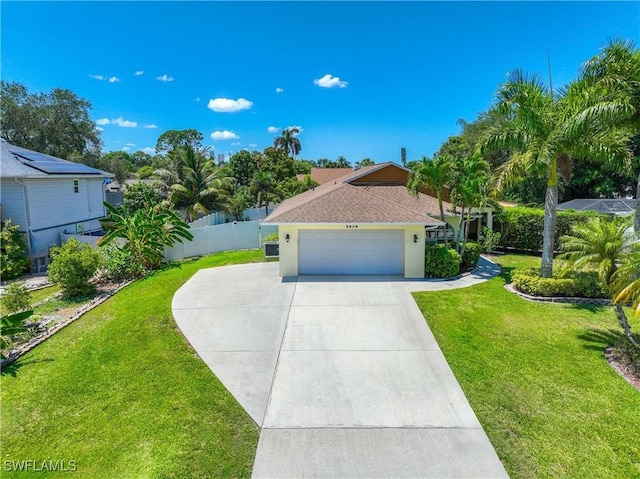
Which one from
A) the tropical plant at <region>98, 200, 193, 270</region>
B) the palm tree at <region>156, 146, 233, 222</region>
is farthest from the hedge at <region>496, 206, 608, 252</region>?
the palm tree at <region>156, 146, 233, 222</region>

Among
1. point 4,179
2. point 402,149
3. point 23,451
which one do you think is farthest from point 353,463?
point 402,149

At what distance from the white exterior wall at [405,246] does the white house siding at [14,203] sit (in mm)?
13399

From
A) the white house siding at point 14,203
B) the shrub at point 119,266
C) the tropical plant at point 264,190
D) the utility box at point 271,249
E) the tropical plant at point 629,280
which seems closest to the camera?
the tropical plant at point 629,280

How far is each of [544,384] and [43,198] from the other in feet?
75.0

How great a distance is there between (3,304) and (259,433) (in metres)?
9.93

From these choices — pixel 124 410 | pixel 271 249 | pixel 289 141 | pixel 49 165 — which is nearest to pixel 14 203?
pixel 49 165

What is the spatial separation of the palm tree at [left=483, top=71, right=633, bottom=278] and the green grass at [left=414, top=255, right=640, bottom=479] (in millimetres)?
3134

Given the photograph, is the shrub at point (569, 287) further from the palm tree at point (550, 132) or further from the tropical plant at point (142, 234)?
the tropical plant at point (142, 234)

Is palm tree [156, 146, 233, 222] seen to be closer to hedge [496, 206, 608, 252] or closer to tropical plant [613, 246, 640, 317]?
hedge [496, 206, 608, 252]

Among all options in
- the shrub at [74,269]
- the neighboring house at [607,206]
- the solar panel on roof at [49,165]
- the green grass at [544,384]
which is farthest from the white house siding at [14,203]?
the neighboring house at [607,206]

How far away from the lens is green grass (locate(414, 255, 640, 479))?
17.8ft

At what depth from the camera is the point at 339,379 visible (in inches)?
295

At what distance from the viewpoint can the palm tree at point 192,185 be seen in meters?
24.8

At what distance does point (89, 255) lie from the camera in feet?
45.8
